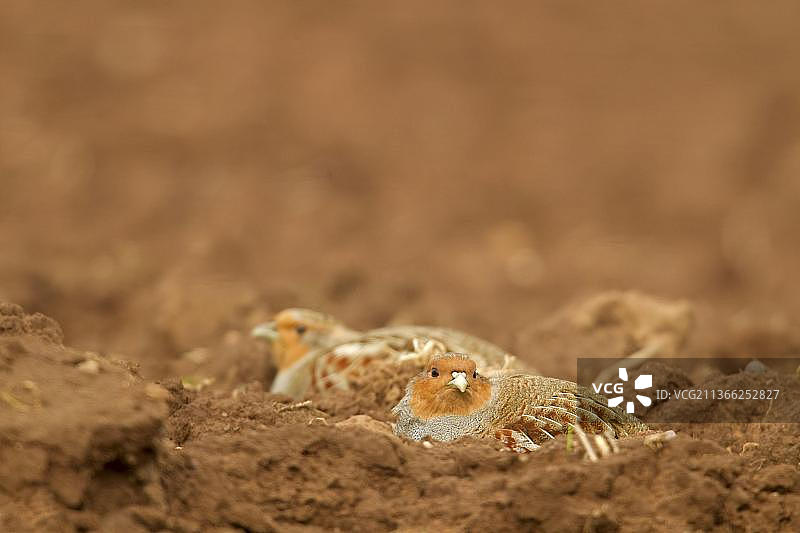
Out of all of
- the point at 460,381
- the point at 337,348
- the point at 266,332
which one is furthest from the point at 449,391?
the point at 266,332

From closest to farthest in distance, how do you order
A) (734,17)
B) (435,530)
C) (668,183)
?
(435,530) < (668,183) < (734,17)

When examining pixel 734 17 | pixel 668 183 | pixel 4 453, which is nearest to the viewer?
pixel 4 453

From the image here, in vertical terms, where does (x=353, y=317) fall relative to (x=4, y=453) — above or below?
above

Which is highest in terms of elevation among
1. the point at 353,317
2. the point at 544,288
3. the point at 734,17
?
the point at 734,17

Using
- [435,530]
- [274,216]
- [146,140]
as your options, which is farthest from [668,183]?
[435,530]

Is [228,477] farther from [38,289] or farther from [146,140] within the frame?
[146,140]

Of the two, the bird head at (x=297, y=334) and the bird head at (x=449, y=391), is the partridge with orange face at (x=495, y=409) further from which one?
the bird head at (x=297, y=334)

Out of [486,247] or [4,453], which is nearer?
[4,453]
